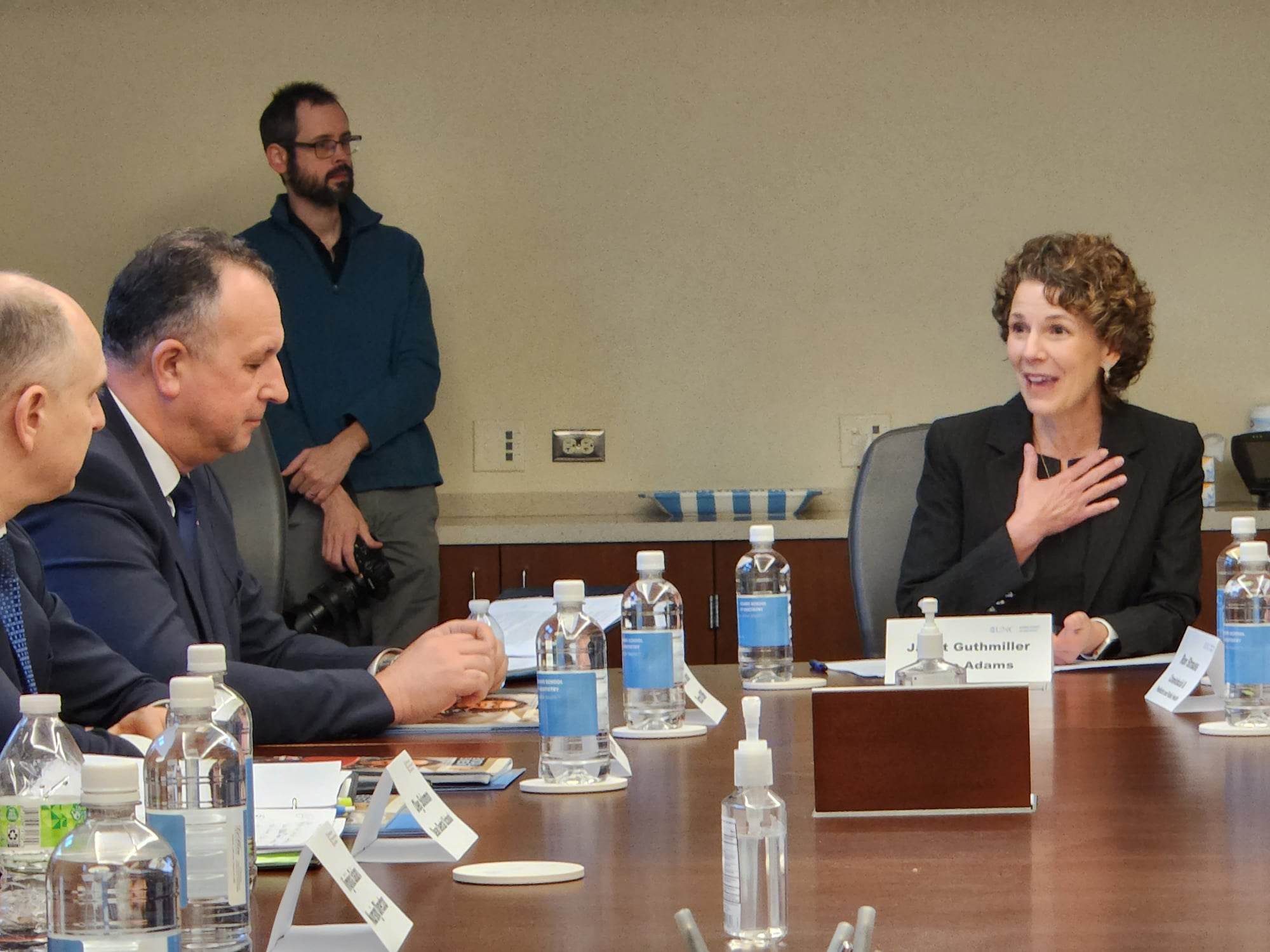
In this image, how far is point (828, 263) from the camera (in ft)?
15.4

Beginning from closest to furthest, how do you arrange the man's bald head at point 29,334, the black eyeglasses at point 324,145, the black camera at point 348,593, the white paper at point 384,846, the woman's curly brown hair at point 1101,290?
the white paper at point 384,846 → the man's bald head at point 29,334 → the woman's curly brown hair at point 1101,290 → the black camera at point 348,593 → the black eyeglasses at point 324,145

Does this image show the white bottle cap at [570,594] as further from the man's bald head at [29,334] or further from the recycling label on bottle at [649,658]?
the man's bald head at [29,334]

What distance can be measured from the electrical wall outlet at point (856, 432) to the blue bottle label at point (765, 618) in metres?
2.46

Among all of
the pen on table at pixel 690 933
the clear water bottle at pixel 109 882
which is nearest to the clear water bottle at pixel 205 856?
the clear water bottle at pixel 109 882

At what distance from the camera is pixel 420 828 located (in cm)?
133

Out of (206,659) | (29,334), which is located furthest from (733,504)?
(206,659)

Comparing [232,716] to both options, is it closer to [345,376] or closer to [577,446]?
[345,376]

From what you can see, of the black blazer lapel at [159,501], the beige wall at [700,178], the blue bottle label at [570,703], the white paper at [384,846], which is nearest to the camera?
the white paper at [384,846]

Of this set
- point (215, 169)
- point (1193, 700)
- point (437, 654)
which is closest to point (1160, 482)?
point (1193, 700)

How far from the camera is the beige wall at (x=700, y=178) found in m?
4.67

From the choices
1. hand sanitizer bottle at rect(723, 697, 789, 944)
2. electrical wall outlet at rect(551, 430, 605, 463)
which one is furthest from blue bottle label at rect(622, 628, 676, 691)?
electrical wall outlet at rect(551, 430, 605, 463)

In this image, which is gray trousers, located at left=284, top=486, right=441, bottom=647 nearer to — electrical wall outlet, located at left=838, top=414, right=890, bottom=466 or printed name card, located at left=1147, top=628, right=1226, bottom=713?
electrical wall outlet, located at left=838, top=414, right=890, bottom=466

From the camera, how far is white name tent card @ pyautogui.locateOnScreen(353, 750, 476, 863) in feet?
4.08

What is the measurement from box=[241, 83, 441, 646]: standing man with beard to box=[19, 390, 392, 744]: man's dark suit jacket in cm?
198
